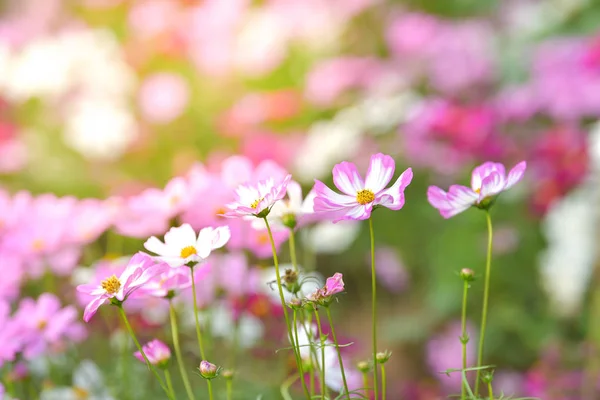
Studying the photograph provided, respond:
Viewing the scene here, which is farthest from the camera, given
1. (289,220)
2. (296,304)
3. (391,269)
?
(391,269)

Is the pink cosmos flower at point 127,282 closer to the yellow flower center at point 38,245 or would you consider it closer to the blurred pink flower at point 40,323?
the blurred pink flower at point 40,323

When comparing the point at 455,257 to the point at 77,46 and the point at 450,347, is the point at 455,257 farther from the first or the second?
the point at 77,46

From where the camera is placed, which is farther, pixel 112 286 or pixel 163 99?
pixel 163 99

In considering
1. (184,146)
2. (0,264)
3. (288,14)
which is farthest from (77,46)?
(0,264)

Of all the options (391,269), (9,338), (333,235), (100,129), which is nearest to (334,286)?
(9,338)

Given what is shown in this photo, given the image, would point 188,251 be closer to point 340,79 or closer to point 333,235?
point 333,235

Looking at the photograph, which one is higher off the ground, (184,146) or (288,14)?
(288,14)

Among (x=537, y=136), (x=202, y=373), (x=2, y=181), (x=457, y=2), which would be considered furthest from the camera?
(x=457, y=2)
